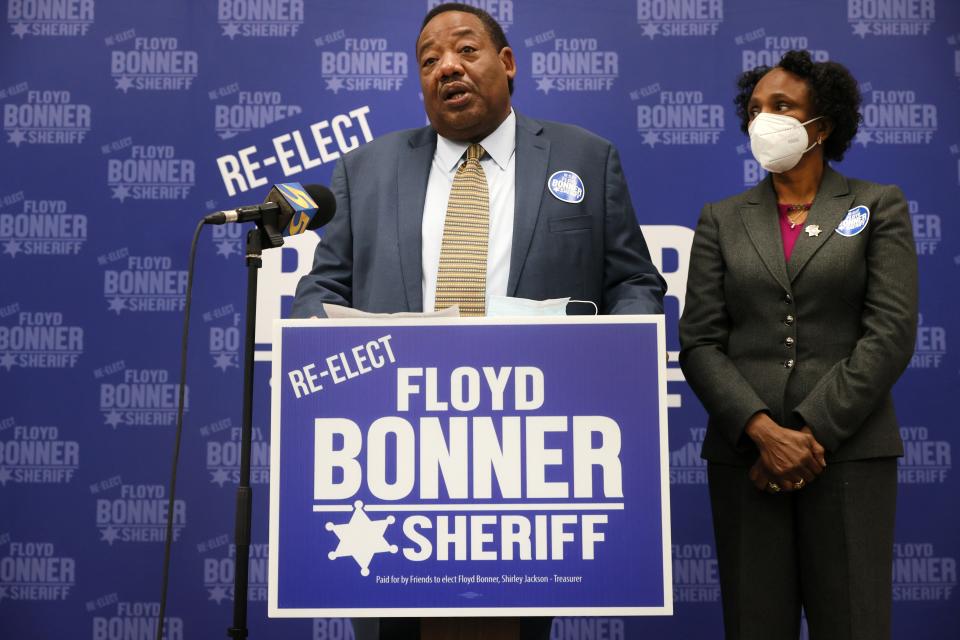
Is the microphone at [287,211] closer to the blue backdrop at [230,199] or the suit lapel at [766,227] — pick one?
the suit lapel at [766,227]

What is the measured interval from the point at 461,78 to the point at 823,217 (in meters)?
0.94

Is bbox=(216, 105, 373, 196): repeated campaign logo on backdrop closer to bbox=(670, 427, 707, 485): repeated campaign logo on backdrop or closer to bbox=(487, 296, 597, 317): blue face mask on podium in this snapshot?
bbox=(670, 427, 707, 485): repeated campaign logo on backdrop

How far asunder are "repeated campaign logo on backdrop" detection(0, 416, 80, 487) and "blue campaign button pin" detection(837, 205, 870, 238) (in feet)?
8.19

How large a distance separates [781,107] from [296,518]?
162 cm

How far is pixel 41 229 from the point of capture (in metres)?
3.37

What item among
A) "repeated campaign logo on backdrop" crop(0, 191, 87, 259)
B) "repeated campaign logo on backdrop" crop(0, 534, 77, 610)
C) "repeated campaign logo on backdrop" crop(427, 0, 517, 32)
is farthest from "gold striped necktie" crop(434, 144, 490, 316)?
"repeated campaign logo on backdrop" crop(0, 534, 77, 610)

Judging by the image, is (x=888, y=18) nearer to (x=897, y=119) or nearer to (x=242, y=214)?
(x=897, y=119)

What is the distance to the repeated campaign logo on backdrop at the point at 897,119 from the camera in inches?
131

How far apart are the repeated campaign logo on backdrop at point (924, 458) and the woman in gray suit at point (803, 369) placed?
1.05 metres

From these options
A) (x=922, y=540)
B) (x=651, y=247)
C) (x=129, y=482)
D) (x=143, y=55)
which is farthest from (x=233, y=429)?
(x=922, y=540)

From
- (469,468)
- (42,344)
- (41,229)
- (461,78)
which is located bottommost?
(469,468)

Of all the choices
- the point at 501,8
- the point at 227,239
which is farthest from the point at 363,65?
the point at 227,239

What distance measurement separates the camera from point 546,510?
5.68 feet

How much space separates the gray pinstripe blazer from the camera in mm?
2252
